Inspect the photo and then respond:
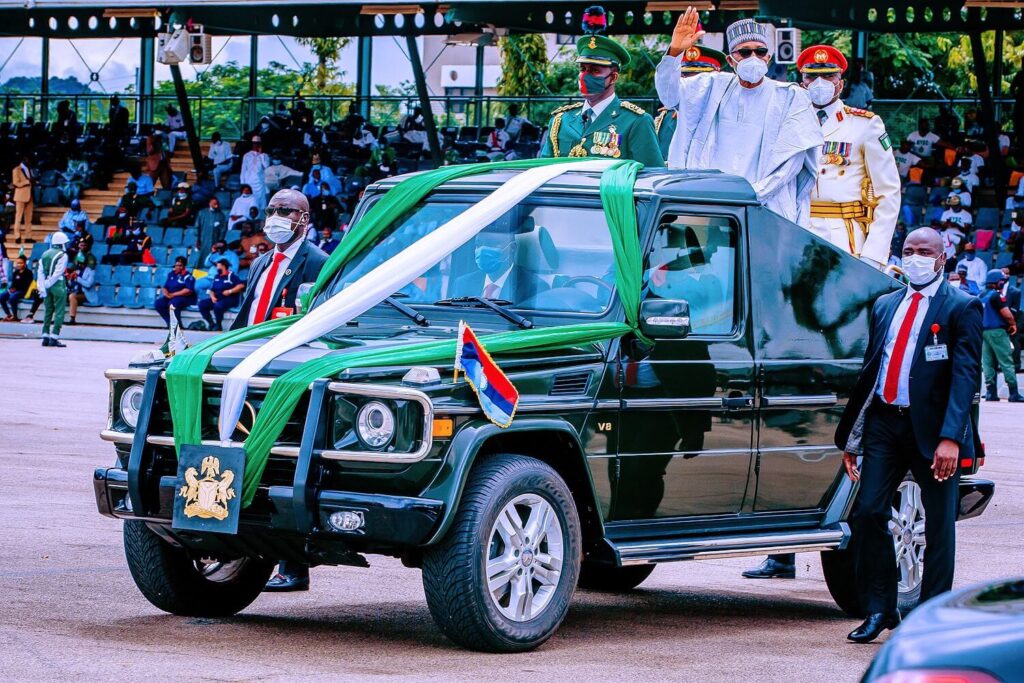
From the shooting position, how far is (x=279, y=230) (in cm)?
974

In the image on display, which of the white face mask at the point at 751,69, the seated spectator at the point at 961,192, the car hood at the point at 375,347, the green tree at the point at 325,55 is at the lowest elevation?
the car hood at the point at 375,347

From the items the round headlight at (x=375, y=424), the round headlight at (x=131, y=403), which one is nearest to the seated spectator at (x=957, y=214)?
the round headlight at (x=131, y=403)

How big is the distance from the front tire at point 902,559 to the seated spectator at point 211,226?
28.7 metres

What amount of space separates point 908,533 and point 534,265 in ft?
7.95

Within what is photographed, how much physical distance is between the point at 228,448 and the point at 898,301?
121 inches

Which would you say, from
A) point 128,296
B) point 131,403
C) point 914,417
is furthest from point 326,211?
point 914,417

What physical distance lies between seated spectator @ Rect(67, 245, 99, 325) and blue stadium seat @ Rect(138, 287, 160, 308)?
1208 millimetres

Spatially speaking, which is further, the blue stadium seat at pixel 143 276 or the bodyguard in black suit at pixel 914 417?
the blue stadium seat at pixel 143 276

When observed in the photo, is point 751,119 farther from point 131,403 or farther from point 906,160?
point 906,160

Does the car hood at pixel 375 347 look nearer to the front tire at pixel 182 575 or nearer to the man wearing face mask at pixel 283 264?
the front tire at pixel 182 575

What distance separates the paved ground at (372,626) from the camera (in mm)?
7164

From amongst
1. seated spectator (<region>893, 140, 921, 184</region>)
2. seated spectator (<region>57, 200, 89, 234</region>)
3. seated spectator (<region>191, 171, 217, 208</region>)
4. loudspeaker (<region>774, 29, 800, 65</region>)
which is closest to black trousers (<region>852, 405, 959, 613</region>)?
loudspeaker (<region>774, 29, 800, 65</region>)

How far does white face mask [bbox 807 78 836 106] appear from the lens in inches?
448

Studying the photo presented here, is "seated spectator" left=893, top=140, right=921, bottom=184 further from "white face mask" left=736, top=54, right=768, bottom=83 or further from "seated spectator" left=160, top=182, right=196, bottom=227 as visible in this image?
"white face mask" left=736, top=54, right=768, bottom=83
